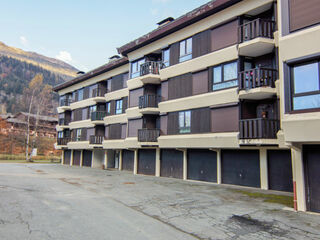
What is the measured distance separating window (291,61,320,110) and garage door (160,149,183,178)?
12.4 m

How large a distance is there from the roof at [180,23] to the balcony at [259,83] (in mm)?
5451

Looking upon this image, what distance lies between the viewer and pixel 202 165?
1903 centimetres

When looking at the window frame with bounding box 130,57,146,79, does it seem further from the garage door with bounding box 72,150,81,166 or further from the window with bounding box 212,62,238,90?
the garage door with bounding box 72,150,81,166

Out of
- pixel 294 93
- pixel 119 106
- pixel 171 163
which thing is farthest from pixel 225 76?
pixel 119 106

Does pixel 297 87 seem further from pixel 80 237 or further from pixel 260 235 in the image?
pixel 80 237

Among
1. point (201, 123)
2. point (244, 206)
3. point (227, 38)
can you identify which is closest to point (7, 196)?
point (244, 206)

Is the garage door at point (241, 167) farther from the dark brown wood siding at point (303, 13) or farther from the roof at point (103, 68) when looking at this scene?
the roof at point (103, 68)

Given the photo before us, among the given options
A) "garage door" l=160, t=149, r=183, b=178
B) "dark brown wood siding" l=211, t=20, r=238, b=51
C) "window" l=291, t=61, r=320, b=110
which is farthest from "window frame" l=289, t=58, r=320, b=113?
"garage door" l=160, t=149, r=183, b=178

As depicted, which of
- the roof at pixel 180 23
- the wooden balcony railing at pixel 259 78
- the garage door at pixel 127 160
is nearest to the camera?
the wooden balcony railing at pixel 259 78

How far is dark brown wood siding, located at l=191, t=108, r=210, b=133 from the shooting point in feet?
58.5

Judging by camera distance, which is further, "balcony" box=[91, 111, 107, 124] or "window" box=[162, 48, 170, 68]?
"balcony" box=[91, 111, 107, 124]

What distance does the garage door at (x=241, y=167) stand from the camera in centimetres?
1594

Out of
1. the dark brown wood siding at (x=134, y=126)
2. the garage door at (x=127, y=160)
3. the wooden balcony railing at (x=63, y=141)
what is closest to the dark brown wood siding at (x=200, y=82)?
the dark brown wood siding at (x=134, y=126)

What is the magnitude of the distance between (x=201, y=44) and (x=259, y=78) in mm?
6221
